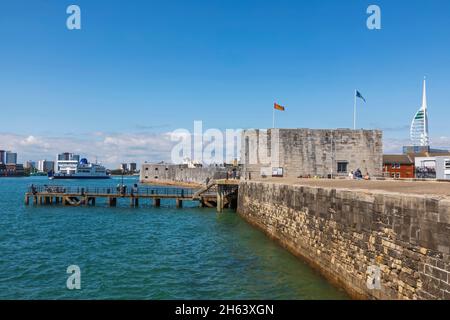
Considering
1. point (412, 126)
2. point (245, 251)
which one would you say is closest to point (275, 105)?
point (245, 251)

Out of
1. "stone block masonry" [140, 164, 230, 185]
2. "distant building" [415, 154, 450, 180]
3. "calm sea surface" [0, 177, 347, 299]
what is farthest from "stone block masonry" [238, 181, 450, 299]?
"stone block masonry" [140, 164, 230, 185]

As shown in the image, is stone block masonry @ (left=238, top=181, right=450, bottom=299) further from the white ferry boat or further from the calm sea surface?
the white ferry boat

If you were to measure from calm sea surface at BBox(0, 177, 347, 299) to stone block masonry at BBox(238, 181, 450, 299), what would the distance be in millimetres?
878

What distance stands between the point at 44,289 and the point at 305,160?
2901 centimetres

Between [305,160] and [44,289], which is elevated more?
[305,160]

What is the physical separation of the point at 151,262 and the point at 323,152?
83.9ft

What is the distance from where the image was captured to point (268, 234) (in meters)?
22.8

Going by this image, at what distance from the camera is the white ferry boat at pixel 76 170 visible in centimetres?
13925

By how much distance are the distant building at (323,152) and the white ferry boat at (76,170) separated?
387 ft

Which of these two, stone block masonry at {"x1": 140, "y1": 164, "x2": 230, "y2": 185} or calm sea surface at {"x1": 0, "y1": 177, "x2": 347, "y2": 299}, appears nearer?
calm sea surface at {"x1": 0, "y1": 177, "x2": 347, "y2": 299}

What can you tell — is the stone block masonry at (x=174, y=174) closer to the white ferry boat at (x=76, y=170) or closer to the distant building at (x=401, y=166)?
the distant building at (x=401, y=166)

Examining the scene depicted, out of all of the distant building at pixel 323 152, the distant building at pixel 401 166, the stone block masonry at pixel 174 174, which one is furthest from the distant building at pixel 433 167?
the stone block masonry at pixel 174 174

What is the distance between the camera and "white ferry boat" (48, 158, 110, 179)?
457 ft
